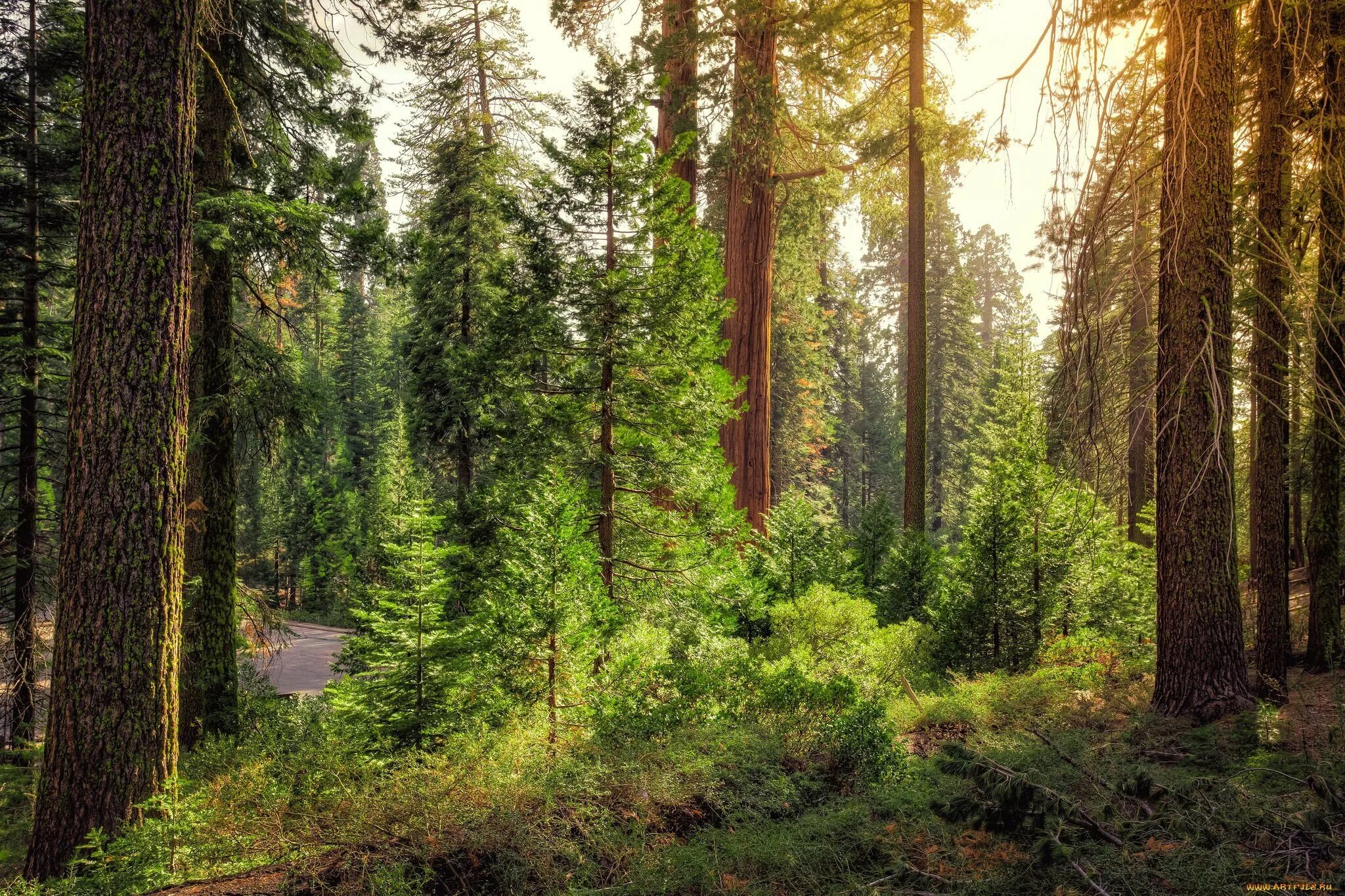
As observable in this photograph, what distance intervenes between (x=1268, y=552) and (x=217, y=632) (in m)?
12.5

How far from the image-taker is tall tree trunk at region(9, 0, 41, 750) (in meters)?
10.4

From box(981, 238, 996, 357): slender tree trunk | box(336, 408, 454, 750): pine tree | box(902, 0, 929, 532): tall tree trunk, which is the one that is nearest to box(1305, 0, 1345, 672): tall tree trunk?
box(902, 0, 929, 532): tall tree trunk

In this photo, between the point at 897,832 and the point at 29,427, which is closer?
the point at 897,832

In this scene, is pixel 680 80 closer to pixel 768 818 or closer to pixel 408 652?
pixel 408 652

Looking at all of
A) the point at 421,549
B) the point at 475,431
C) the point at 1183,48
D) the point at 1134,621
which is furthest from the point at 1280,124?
the point at 475,431

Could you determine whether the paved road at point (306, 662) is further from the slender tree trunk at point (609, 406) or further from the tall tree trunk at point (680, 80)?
the tall tree trunk at point (680, 80)

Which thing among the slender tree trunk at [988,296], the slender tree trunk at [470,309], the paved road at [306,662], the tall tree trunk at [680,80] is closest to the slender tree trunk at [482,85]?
the slender tree trunk at [470,309]

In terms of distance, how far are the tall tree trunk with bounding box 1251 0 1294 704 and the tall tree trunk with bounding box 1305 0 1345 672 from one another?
11.8 inches

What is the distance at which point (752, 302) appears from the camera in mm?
12336

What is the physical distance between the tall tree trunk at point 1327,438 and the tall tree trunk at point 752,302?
7206 mm

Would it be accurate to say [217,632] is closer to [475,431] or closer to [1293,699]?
[475,431]

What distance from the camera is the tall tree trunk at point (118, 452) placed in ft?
14.0

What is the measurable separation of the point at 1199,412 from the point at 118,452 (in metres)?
8.32

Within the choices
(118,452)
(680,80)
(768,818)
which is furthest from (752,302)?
A: (118,452)
